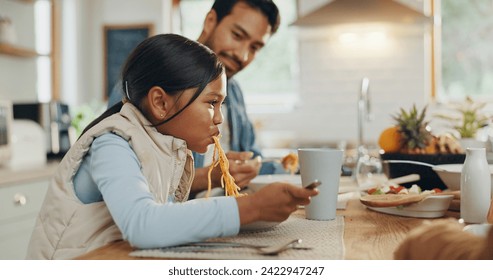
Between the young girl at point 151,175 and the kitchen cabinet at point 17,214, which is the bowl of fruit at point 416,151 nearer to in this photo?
the young girl at point 151,175

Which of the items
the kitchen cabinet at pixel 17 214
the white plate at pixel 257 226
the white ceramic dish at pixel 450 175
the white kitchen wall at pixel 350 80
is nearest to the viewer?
the white plate at pixel 257 226

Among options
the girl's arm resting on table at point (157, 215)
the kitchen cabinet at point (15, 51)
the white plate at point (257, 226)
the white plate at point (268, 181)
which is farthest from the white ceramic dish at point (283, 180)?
the kitchen cabinet at point (15, 51)

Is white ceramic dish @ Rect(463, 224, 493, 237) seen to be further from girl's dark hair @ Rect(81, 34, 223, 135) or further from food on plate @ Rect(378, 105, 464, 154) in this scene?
food on plate @ Rect(378, 105, 464, 154)

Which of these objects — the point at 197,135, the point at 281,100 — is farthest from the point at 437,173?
the point at 281,100

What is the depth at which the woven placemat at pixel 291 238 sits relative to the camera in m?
0.69

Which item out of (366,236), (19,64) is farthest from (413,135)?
(19,64)

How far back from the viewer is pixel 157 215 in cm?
71

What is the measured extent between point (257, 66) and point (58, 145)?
5.25 ft

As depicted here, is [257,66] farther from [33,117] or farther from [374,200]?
[374,200]

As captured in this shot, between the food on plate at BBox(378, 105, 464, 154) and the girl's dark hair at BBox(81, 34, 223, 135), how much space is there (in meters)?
0.53

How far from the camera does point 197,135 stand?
3.14 feet

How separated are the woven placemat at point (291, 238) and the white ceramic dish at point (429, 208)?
0.12 meters
